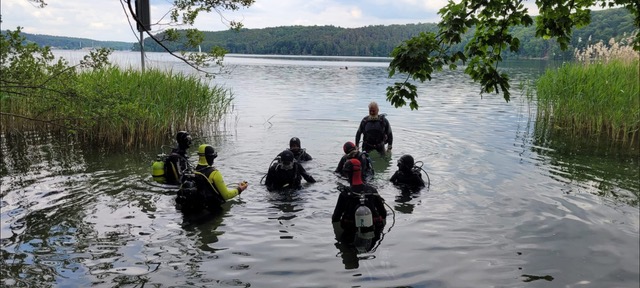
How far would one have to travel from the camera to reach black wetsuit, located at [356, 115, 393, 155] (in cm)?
1288

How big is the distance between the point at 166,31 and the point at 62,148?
353 inches

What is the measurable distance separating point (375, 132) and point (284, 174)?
429 cm

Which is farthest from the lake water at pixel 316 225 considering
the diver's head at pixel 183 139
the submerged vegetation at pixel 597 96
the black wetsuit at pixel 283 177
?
the submerged vegetation at pixel 597 96

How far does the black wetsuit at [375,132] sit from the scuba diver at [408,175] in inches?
114

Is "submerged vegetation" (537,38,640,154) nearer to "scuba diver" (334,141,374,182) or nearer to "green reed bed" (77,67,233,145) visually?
"scuba diver" (334,141,374,182)

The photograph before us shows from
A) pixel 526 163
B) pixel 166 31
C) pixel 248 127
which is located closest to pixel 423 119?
pixel 248 127

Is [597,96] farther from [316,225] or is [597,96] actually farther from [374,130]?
[316,225]

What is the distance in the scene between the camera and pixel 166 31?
6.88m

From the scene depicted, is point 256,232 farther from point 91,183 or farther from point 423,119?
point 423,119

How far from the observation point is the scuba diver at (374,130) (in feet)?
42.2

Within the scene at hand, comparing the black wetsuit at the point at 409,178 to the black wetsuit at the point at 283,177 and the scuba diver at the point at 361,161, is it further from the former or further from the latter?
the black wetsuit at the point at 283,177

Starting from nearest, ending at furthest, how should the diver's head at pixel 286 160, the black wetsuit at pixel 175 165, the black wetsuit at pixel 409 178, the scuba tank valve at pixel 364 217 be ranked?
the scuba tank valve at pixel 364 217 < the diver's head at pixel 286 160 < the black wetsuit at pixel 175 165 < the black wetsuit at pixel 409 178

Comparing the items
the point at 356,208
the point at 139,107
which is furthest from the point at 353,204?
the point at 139,107

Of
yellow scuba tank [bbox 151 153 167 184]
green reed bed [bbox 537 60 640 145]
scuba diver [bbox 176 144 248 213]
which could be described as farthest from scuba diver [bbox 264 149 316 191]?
green reed bed [bbox 537 60 640 145]
